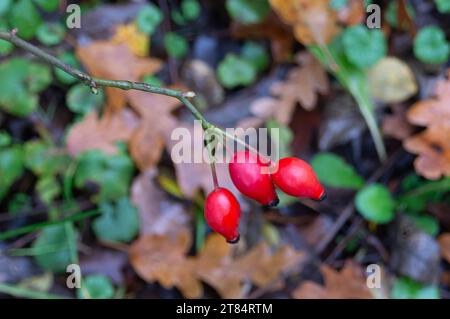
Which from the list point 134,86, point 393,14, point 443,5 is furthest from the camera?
point 393,14

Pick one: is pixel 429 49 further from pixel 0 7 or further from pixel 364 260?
pixel 0 7

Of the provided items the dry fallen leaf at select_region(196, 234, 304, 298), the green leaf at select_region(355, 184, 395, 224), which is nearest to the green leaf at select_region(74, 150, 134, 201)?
the dry fallen leaf at select_region(196, 234, 304, 298)

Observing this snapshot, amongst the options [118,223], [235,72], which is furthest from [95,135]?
[235,72]

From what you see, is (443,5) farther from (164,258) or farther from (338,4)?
(164,258)

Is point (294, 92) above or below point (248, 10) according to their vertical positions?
below

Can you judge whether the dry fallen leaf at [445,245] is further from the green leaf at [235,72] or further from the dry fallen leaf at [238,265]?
the green leaf at [235,72]
